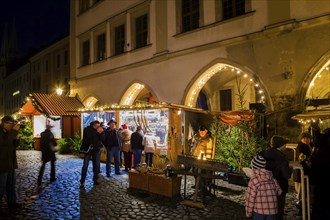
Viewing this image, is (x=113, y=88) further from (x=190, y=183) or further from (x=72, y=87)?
(x=190, y=183)

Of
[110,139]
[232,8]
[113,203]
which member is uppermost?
[232,8]

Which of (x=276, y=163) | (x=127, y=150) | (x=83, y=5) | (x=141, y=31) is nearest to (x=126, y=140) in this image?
(x=127, y=150)

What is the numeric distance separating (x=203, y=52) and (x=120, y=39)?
717 centimetres

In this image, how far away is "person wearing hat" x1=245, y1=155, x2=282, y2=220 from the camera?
439 cm

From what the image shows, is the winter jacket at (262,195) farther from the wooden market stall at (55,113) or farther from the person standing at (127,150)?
the wooden market stall at (55,113)

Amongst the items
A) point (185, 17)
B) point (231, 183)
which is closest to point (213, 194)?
point (231, 183)

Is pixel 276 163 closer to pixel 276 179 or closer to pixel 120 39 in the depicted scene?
pixel 276 179

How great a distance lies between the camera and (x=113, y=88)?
59.7ft

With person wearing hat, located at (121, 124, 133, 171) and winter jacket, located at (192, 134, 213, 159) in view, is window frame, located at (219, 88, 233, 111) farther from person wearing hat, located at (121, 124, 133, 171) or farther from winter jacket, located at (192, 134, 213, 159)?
winter jacket, located at (192, 134, 213, 159)

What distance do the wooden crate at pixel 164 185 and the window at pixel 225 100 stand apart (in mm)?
10070

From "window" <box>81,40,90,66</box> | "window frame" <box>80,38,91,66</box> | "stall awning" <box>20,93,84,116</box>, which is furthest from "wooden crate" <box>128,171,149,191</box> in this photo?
"window" <box>81,40,90,66</box>

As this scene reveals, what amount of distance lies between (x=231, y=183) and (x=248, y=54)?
Result: 5149 millimetres

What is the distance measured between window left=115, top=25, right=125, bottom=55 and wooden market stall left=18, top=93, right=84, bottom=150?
15.9 feet

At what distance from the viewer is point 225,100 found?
688 inches
